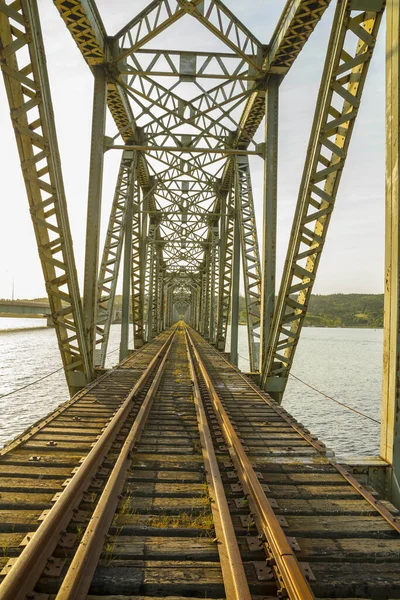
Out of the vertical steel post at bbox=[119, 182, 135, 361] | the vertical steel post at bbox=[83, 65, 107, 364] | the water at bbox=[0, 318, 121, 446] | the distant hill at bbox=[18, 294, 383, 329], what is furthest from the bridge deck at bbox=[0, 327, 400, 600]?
the distant hill at bbox=[18, 294, 383, 329]

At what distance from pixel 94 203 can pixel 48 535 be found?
863 cm

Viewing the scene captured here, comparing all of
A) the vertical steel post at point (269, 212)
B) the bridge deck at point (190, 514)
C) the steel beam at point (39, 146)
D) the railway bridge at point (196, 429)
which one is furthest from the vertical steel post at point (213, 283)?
the bridge deck at point (190, 514)

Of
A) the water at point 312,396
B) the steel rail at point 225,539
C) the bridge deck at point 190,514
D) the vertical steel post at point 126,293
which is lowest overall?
the water at point 312,396

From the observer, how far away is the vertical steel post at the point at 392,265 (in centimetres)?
469

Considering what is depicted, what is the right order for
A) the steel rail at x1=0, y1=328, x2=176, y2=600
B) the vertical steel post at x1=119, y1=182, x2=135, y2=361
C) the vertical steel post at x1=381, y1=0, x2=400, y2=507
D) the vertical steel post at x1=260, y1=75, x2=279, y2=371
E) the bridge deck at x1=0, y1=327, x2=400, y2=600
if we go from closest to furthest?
the steel rail at x1=0, y1=328, x2=176, y2=600 < the bridge deck at x1=0, y1=327, x2=400, y2=600 < the vertical steel post at x1=381, y1=0, x2=400, y2=507 < the vertical steel post at x1=260, y1=75, x2=279, y2=371 < the vertical steel post at x1=119, y1=182, x2=135, y2=361

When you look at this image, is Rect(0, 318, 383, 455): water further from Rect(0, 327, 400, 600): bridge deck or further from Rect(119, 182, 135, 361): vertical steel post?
Rect(0, 327, 400, 600): bridge deck

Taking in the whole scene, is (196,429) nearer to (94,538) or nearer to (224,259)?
(94,538)

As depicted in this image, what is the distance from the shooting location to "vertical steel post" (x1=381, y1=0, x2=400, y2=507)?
4.69 m

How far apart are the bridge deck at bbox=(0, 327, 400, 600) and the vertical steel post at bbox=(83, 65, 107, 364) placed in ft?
13.2

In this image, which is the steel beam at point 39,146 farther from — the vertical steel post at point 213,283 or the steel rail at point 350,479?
the vertical steel post at point 213,283

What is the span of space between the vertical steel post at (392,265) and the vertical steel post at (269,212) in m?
5.49

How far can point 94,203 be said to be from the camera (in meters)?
10.5

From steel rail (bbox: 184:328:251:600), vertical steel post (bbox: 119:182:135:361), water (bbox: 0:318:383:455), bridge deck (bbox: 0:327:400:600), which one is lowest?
water (bbox: 0:318:383:455)

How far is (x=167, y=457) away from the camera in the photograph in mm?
5137
